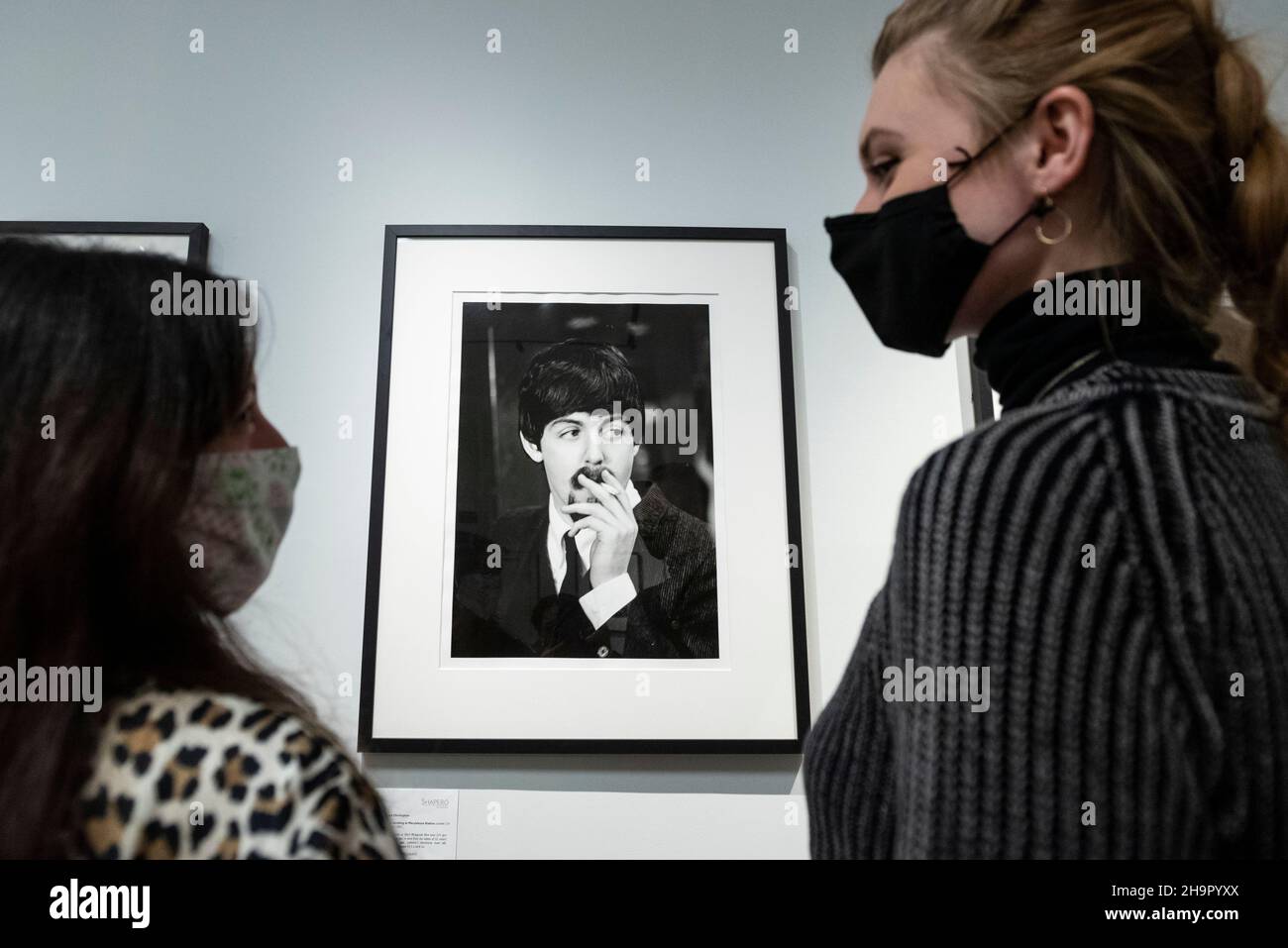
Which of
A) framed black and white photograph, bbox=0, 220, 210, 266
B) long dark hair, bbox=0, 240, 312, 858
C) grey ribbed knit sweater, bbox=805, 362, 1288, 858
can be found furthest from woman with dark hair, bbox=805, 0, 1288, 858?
framed black and white photograph, bbox=0, 220, 210, 266

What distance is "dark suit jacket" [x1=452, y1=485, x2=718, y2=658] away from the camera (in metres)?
0.80

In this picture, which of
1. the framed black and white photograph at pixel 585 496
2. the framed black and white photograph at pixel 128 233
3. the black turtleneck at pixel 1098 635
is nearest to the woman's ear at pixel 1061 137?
the black turtleneck at pixel 1098 635

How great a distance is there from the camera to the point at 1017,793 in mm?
392

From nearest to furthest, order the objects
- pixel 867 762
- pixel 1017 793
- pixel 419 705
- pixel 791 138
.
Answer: pixel 1017 793
pixel 867 762
pixel 419 705
pixel 791 138

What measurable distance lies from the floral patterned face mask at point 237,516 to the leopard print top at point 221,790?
117mm

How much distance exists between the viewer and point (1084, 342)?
46 centimetres

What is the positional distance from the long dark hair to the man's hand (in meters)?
0.39

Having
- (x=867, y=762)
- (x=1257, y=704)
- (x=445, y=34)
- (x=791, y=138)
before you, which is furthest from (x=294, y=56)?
(x=1257, y=704)

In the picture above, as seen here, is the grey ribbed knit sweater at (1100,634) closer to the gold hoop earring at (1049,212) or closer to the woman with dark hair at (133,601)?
the gold hoop earring at (1049,212)

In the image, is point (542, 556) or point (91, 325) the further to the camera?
point (542, 556)

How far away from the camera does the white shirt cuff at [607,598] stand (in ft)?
2.65

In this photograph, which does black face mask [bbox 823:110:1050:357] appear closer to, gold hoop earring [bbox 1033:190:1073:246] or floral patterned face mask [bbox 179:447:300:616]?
gold hoop earring [bbox 1033:190:1073:246]
